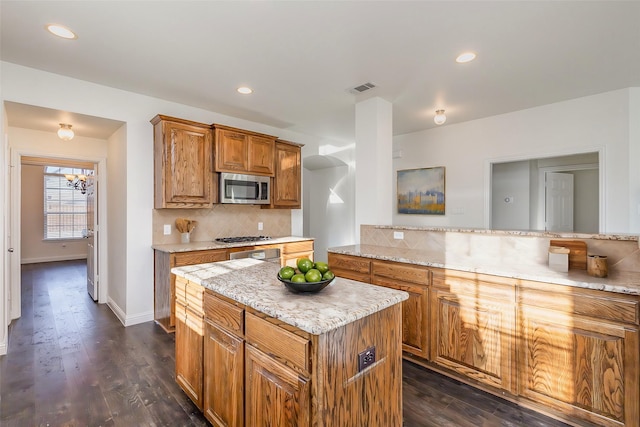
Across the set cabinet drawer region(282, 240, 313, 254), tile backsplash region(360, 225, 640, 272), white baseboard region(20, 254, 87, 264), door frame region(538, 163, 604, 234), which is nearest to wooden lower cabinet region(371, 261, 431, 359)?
tile backsplash region(360, 225, 640, 272)

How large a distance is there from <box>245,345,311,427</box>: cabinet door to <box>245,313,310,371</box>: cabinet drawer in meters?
0.04

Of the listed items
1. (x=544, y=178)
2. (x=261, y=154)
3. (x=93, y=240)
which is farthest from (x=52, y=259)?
(x=544, y=178)

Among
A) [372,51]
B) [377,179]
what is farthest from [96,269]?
[372,51]

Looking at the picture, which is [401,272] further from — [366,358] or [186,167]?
[186,167]

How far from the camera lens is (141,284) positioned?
3531mm

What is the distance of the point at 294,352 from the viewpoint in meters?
1.19

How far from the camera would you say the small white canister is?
208 centimetres

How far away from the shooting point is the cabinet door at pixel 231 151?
381 centimetres

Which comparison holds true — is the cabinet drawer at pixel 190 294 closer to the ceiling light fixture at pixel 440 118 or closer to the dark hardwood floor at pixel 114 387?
the dark hardwood floor at pixel 114 387

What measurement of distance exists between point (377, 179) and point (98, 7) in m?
2.84

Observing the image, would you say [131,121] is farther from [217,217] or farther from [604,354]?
[604,354]

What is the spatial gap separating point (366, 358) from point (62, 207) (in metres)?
9.67

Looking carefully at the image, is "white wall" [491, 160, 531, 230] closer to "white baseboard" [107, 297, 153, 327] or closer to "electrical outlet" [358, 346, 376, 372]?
"electrical outlet" [358, 346, 376, 372]

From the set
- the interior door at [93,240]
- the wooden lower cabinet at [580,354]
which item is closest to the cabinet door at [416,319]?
the wooden lower cabinet at [580,354]
